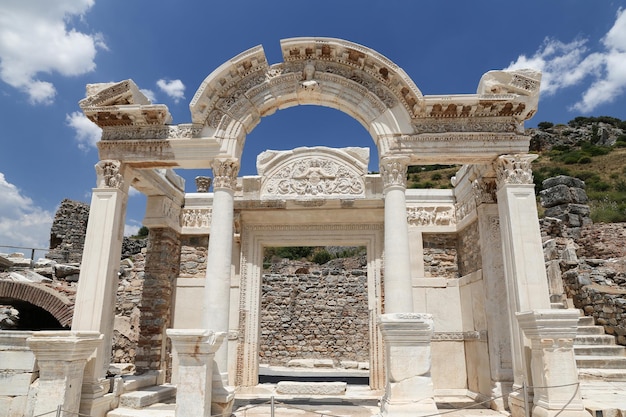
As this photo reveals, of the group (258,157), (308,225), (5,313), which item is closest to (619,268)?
(308,225)

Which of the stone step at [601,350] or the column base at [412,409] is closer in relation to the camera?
the column base at [412,409]

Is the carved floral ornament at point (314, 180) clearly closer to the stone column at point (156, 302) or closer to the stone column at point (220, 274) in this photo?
the stone column at point (220, 274)

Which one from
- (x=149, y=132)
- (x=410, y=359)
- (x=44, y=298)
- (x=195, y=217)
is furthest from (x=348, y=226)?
(x=44, y=298)

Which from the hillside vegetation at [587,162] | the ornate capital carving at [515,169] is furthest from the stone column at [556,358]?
the hillside vegetation at [587,162]

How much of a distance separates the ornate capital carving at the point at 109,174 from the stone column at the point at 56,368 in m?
3.00

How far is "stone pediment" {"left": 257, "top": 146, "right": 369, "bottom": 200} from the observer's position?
35.2 feet

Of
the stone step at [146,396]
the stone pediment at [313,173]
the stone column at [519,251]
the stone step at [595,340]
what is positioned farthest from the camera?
the stone pediment at [313,173]

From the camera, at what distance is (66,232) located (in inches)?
900

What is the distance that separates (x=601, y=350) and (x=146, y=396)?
9.07 meters

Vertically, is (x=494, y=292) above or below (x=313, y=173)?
below

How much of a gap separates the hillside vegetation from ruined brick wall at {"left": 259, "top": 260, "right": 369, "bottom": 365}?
43.8 ft

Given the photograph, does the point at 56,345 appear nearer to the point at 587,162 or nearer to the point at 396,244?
the point at 396,244

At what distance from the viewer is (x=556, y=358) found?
598cm

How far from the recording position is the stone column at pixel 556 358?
586cm
